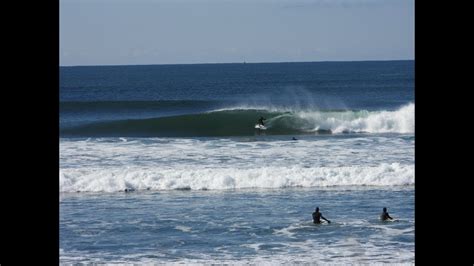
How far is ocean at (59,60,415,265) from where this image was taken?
36.0 feet

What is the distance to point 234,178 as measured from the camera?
686 inches

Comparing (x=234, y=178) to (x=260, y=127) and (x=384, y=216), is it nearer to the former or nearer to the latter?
(x=384, y=216)

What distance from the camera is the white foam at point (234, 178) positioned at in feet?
56.2

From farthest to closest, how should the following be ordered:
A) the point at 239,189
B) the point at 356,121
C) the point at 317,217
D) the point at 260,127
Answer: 1. the point at 356,121
2. the point at 260,127
3. the point at 239,189
4. the point at 317,217

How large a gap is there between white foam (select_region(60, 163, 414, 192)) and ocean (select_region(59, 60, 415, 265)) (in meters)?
0.03

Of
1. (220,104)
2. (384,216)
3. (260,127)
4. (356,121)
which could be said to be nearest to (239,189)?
(384,216)

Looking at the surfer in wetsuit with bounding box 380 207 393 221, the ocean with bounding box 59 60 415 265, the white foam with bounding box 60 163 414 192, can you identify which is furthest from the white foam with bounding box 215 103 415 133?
the surfer in wetsuit with bounding box 380 207 393 221

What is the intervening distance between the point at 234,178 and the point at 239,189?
24.8 inches

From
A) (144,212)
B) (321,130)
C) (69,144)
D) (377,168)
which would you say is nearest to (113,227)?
(144,212)

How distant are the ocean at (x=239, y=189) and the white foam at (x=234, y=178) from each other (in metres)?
0.03

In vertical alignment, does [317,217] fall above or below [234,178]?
below

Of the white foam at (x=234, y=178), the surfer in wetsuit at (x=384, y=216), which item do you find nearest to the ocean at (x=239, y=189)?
the white foam at (x=234, y=178)

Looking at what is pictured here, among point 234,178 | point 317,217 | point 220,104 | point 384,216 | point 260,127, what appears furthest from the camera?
point 220,104

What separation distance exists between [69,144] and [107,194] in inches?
360
